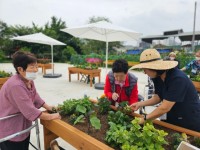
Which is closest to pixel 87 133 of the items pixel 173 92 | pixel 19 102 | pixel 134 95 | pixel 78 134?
pixel 78 134

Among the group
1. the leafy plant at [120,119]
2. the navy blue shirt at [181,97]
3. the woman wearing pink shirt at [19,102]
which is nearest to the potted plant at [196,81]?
the navy blue shirt at [181,97]

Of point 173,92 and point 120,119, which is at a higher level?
point 173,92

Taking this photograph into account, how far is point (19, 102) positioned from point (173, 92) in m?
1.25

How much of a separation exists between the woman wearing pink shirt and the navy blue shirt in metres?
1.03

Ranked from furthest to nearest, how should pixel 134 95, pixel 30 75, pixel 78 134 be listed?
1. pixel 134 95
2. pixel 30 75
3. pixel 78 134

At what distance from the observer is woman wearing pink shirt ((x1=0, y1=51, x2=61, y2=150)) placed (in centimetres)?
169

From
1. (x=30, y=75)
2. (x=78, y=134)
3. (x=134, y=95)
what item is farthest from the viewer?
(x=134, y=95)

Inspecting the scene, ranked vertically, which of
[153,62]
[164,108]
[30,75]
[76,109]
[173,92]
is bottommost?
[76,109]

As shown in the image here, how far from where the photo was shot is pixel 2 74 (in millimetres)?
5086

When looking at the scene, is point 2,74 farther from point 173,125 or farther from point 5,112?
point 173,125

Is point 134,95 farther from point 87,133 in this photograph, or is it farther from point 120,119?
point 87,133

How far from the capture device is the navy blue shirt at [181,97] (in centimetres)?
165

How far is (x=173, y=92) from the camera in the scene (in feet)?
5.39

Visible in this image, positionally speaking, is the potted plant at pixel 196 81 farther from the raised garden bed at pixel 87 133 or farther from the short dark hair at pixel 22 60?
the short dark hair at pixel 22 60
